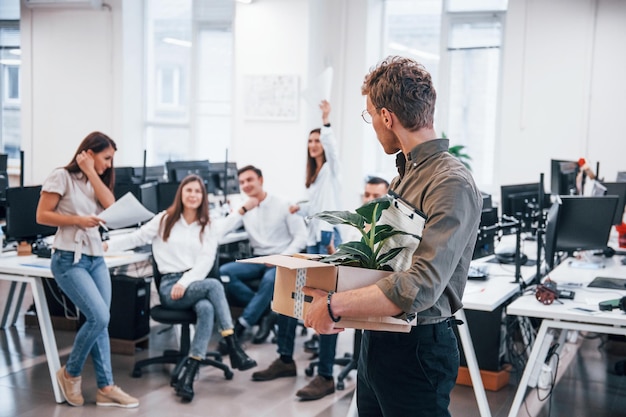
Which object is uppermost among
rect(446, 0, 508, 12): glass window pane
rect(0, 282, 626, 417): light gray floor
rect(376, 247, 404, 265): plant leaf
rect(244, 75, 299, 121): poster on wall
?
rect(446, 0, 508, 12): glass window pane

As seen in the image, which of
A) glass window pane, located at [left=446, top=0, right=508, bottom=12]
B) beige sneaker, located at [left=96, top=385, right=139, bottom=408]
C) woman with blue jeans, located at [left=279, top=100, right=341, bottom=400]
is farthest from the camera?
glass window pane, located at [left=446, top=0, right=508, bottom=12]

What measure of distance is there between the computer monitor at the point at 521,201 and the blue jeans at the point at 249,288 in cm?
176

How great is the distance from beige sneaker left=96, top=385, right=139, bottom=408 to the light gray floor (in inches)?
1.7

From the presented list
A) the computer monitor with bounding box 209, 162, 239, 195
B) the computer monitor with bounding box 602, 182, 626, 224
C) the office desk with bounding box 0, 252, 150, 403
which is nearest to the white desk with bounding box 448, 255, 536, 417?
the computer monitor with bounding box 602, 182, 626, 224

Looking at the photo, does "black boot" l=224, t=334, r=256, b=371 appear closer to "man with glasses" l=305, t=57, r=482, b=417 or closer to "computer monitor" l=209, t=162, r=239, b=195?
"computer monitor" l=209, t=162, r=239, b=195

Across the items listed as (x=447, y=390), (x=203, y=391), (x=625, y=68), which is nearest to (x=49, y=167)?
(x=203, y=391)

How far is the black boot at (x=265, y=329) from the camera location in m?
5.41

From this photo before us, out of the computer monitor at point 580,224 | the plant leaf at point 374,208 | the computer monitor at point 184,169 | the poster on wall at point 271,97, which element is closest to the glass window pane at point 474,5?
the poster on wall at point 271,97

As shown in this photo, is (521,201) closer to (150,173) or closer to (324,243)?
(324,243)

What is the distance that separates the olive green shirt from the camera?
62.7 inches

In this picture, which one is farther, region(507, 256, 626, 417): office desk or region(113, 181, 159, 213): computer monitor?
region(113, 181, 159, 213): computer monitor

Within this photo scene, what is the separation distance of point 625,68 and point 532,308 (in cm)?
476

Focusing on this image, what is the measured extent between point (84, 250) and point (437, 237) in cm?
270

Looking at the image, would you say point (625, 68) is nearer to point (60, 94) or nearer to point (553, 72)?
point (553, 72)
